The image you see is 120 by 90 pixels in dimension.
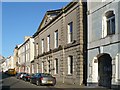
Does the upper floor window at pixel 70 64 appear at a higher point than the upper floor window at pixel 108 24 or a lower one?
lower

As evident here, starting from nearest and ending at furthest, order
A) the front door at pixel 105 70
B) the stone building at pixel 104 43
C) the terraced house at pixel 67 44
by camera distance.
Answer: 1. the stone building at pixel 104 43
2. the front door at pixel 105 70
3. the terraced house at pixel 67 44

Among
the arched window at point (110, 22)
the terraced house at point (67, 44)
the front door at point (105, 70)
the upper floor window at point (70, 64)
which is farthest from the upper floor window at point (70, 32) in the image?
the arched window at point (110, 22)

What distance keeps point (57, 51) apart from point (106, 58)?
1424 cm

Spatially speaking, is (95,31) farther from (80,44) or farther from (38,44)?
(38,44)

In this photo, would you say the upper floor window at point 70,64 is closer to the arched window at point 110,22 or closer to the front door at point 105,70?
the front door at point 105,70

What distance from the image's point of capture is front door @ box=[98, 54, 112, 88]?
23203 mm

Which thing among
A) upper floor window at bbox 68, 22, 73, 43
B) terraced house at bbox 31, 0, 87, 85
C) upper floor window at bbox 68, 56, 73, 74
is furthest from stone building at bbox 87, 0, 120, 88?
upper floor window at bbox 68, 22, 73, 43

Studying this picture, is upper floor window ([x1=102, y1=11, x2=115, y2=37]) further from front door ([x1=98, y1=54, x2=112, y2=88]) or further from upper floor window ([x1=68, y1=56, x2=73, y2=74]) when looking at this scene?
upper floor window ([x1=68, y1=56, x2=73, y2=74])

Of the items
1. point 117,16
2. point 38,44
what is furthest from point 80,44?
point 38,44

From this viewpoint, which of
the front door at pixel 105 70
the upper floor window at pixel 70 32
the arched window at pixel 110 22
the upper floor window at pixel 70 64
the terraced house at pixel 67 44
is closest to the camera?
the arched window at pixel 110 22

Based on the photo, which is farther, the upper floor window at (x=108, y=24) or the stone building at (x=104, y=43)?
the upper floor window at (x=108, y=24)

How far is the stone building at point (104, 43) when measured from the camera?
2112 cm

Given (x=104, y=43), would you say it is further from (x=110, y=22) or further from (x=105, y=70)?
(x=105, y=70)

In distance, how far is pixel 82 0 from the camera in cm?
2925
